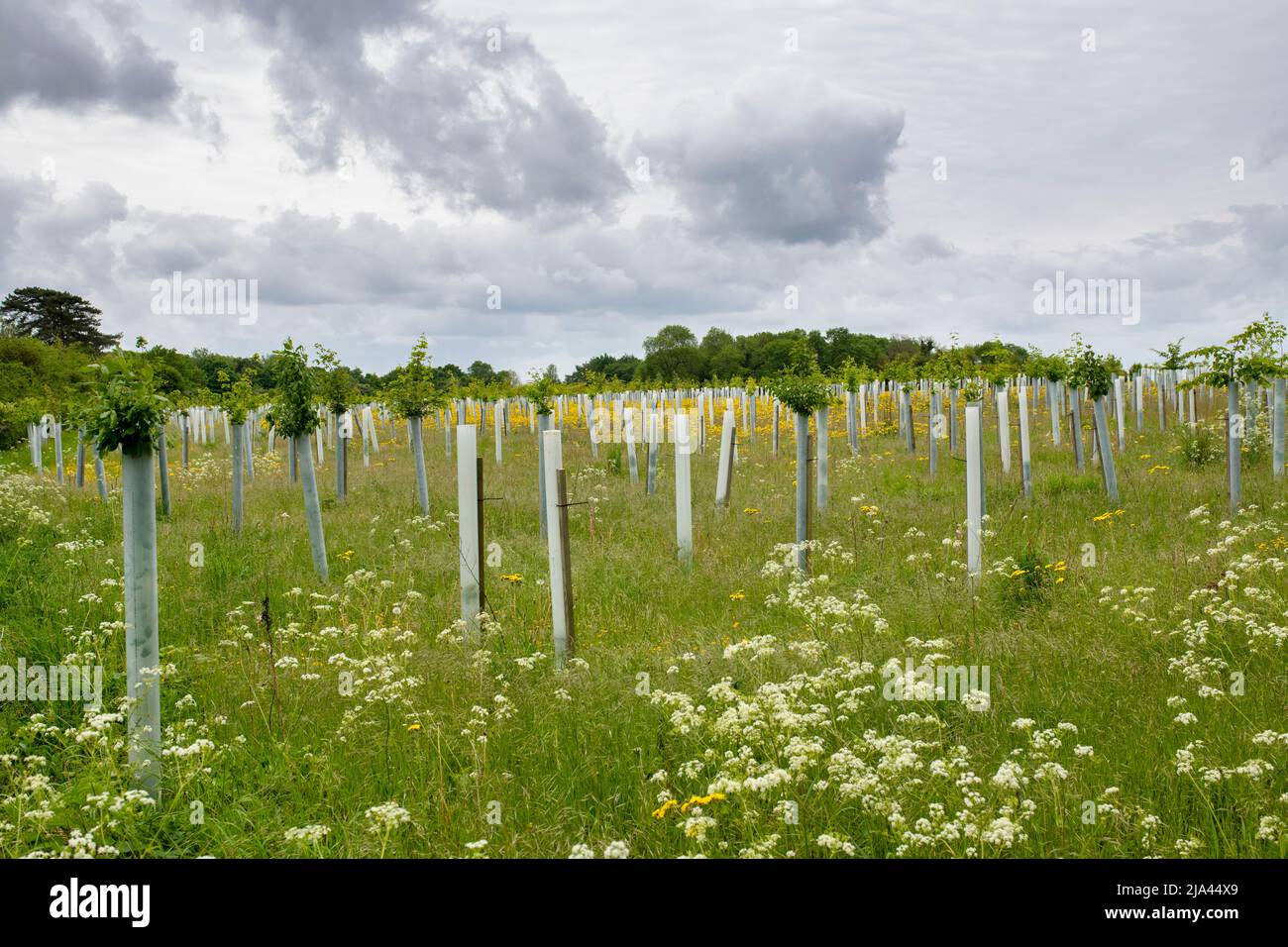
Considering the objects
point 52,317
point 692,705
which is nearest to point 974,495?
point 692,705

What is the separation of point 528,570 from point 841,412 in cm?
3945

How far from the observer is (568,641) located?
733cm

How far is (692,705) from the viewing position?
5.30m

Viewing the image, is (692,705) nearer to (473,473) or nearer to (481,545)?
(481,545)

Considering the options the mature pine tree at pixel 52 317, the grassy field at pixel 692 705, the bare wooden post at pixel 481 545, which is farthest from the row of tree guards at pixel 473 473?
the mature pine tree at pixel 52 317

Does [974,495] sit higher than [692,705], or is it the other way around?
[974,495]

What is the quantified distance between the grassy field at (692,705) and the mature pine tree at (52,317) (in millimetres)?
75854

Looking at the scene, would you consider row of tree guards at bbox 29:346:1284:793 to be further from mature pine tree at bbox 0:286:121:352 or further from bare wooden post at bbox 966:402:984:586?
mature pine tree at bbox 0:286:121:352

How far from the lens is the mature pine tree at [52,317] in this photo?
235 feet

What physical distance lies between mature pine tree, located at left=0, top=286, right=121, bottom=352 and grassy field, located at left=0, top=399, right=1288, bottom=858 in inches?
2986

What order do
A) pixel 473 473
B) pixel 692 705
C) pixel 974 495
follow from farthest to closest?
1. pixel 974 495
2. pixel 473 473
3. pixel 692 705

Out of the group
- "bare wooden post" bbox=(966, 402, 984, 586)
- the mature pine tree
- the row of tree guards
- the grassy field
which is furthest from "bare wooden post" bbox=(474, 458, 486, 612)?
the mature pine tree

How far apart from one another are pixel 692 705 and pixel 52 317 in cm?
8734
